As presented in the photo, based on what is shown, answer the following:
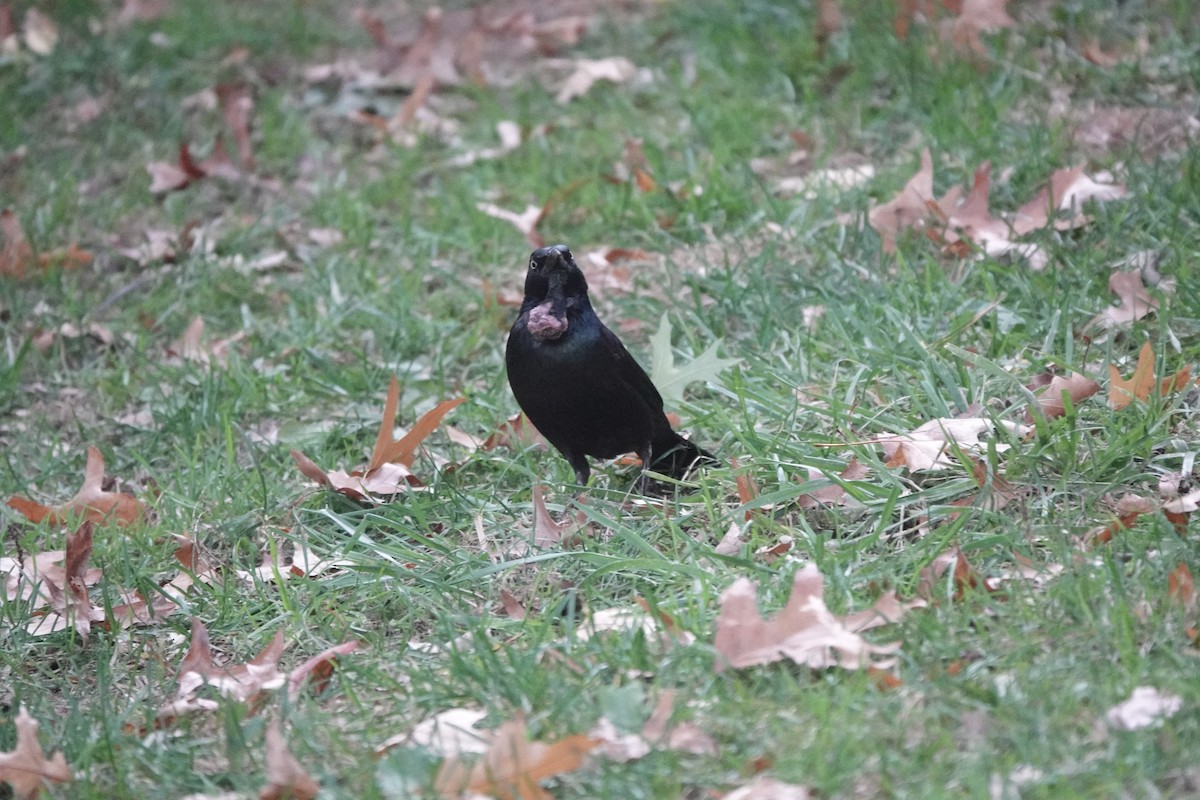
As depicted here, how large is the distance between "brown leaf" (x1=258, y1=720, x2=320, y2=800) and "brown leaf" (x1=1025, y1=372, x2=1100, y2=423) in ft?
6.60

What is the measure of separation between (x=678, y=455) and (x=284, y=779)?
1635mm

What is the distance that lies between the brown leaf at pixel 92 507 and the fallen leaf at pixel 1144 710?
2745 mm

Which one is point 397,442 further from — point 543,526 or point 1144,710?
point 1144,710

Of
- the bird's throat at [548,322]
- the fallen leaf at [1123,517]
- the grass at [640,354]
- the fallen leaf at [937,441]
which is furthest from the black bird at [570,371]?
the fallen leaf at [1123,517]

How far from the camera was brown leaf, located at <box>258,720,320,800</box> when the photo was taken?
7.93 ft

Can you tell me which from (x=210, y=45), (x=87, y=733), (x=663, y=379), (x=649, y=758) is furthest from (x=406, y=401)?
(x=210, y=45)

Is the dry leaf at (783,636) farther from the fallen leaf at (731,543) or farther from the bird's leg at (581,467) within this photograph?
the bird's leg at (581,467)

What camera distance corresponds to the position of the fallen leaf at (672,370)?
378 cm

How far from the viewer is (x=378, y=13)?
24.4 feet

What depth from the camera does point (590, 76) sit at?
249 inches

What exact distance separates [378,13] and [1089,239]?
4.56 m

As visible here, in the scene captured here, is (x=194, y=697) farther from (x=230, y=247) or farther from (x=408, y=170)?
(x=408, y=170)

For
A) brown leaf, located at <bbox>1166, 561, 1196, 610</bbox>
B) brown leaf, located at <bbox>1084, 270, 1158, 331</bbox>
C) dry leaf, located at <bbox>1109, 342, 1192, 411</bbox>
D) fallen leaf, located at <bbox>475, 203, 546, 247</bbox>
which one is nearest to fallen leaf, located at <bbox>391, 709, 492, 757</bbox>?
brown leaf, located at <bbox>1166, 561, 1196, 610</bbox>

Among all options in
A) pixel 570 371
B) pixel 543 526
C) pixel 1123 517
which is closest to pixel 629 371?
pixel 570 371
